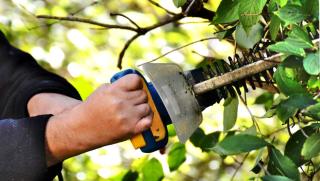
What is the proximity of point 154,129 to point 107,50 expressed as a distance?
6.26ft

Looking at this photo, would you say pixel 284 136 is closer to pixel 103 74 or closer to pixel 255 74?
pixel 103 74

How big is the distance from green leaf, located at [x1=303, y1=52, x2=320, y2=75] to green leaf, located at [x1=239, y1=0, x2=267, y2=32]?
14 cm

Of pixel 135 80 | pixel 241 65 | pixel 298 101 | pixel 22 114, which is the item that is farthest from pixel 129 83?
pixel 22 114

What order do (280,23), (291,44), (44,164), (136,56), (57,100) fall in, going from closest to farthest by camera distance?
(291,44)
(280,23)
(44,164)
(57,100)
(136,56)

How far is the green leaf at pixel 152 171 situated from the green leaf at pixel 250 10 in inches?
23.9

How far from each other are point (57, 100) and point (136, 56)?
59.3 inches

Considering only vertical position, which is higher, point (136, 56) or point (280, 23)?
point (280, 23)

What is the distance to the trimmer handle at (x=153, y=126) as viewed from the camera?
1.01 metres

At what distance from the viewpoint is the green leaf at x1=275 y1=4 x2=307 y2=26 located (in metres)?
0.80

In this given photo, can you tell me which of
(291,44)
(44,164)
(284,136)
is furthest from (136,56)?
(291,44)

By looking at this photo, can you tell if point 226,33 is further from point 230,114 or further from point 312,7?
point 312,7

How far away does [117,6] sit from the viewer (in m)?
2.94

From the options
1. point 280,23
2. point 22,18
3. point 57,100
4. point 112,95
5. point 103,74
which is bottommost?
point 103,74

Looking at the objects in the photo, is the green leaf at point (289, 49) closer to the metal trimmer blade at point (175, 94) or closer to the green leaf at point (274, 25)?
the green leaf at point (274, 25)
